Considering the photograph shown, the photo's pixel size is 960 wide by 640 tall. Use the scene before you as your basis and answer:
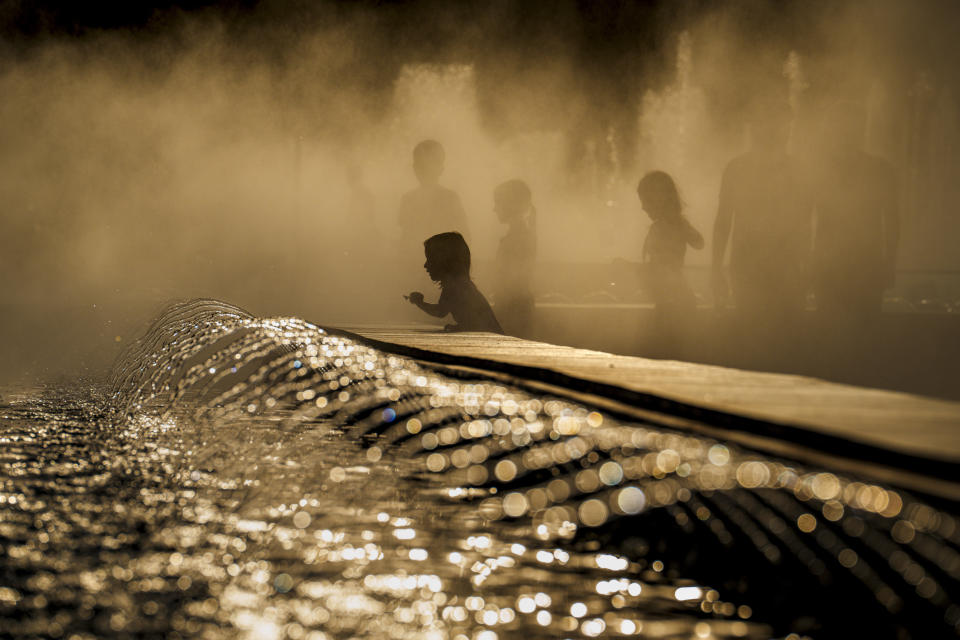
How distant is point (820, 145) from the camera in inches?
461

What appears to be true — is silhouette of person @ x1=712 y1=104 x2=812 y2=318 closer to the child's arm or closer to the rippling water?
the child's arm

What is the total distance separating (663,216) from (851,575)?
4.88 metres

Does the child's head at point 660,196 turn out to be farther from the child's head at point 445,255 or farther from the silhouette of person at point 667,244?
the child's head at point 445,255

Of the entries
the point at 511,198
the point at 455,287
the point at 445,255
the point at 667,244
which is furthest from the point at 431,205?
the point at 667,244

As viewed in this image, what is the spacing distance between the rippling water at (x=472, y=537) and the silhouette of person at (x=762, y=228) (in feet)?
13.0

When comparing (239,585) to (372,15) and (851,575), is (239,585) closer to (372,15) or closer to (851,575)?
(851,575)

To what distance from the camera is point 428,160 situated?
856 centimetres

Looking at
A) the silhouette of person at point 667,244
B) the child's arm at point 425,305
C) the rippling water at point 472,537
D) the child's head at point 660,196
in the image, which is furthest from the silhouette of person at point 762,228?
the rippling water at point 472,537

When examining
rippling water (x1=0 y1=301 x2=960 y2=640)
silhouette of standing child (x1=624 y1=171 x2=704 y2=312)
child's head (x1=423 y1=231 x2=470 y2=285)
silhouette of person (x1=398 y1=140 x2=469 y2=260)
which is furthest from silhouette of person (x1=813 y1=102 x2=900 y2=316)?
rippling water (x1=0 y1=301 x2=960 y2=640)

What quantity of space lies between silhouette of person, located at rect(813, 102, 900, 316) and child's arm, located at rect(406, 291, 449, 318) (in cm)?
257

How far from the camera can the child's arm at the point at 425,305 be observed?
6221mm

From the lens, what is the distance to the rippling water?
66.0 inches

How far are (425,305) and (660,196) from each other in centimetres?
155

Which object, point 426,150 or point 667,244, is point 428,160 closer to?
point 426,150
